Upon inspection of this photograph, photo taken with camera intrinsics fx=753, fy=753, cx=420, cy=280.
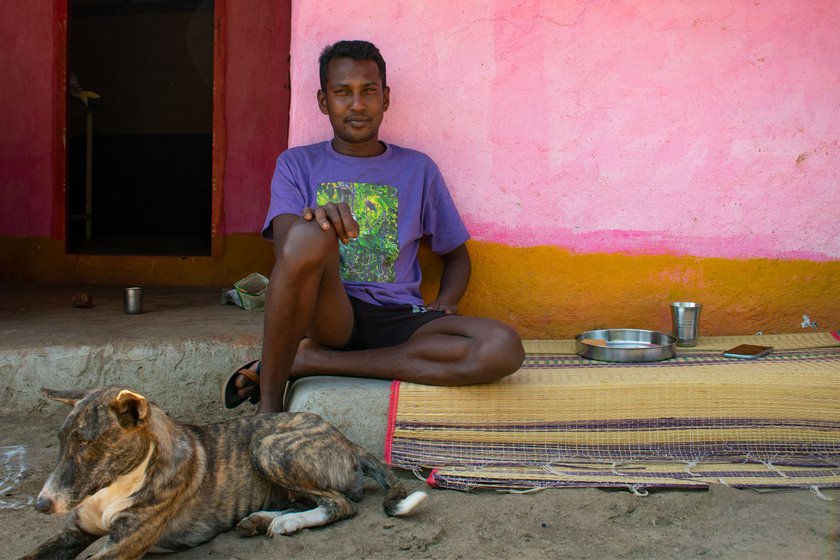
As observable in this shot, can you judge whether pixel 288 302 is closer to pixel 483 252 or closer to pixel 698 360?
pixel 483 252

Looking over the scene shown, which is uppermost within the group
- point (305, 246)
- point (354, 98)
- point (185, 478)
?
point (354, 98)

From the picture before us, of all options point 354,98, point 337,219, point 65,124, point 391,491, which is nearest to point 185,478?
point 391,491

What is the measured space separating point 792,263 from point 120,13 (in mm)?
11215

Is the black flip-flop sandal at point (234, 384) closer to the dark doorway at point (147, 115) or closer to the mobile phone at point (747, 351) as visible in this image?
the mobile phone at point (747, 351)

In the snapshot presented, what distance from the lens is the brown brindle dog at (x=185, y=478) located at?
206 centimetres

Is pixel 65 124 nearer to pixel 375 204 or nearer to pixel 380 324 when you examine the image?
pixel 375 204

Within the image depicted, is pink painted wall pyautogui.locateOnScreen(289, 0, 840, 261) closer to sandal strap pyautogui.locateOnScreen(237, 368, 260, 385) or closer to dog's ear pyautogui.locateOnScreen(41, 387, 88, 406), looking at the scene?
sandal strap pyautogui.locateOnScreen(237, 368, 260, 385)

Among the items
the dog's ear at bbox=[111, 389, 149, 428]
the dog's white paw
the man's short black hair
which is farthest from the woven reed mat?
the man's short black hair

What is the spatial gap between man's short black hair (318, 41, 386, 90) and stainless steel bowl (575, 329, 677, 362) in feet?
5.13

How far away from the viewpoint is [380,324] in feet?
10.7

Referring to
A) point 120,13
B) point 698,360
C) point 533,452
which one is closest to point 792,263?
point 698,360

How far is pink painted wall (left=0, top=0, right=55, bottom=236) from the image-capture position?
6129 millimetres

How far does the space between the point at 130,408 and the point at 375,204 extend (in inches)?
65.7

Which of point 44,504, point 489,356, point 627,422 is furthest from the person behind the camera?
point 627,422
